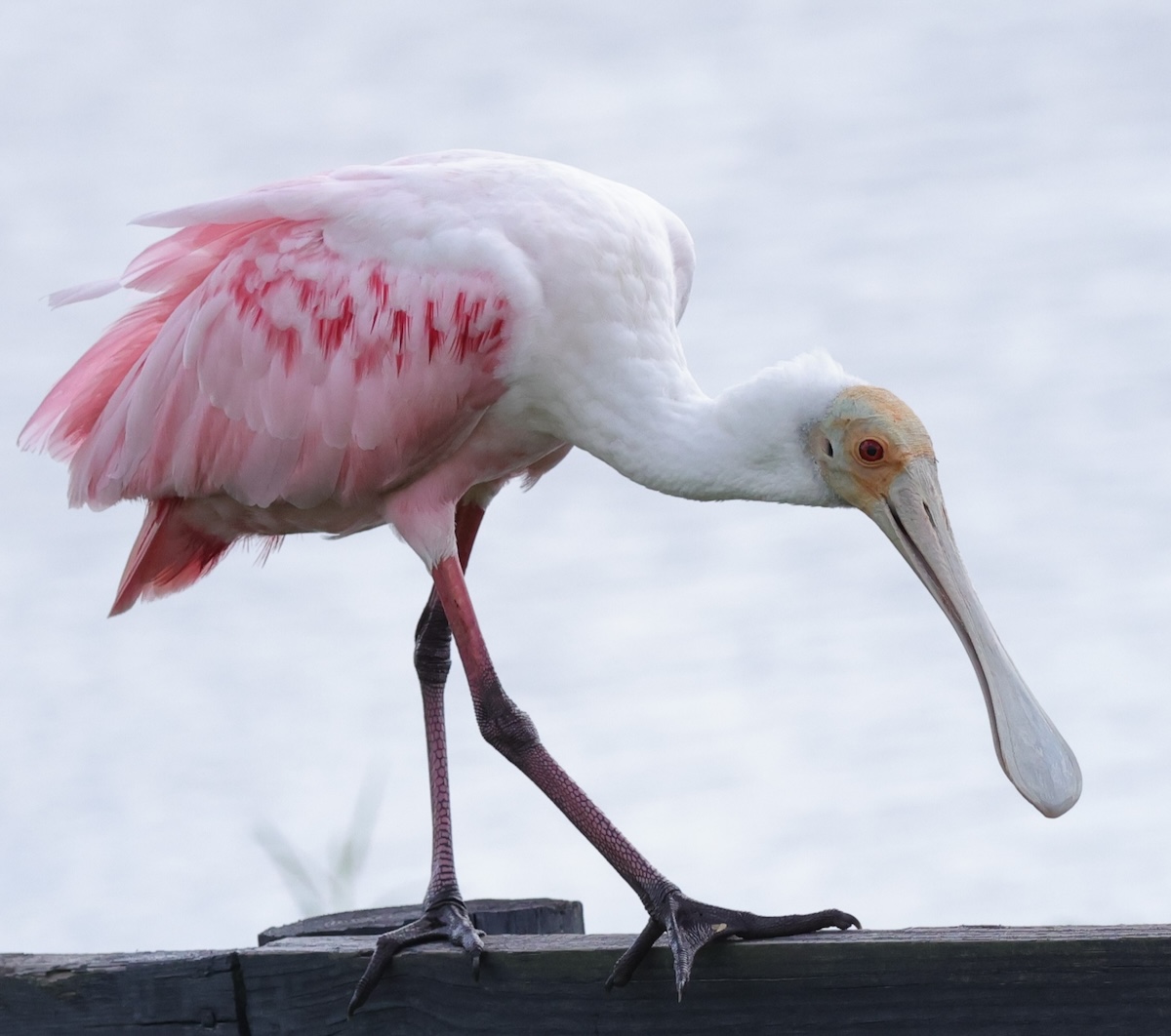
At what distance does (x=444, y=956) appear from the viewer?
3.74 m

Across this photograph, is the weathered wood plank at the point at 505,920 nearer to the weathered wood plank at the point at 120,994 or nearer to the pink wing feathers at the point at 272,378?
the weathered wood plank at the point at 120,994

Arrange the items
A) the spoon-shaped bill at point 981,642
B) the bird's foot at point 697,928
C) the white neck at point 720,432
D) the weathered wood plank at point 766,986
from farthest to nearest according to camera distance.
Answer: the white neck at point 720,432 → the spoon-shaped bill at point 981,642 → the bird's foot at point 697,928 → the weathered wood plank at point 766,986

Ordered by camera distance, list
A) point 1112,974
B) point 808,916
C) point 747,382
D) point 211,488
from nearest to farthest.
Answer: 1. point 1112,974
2. point 808,916
3. point 747,382
4. point 211,488

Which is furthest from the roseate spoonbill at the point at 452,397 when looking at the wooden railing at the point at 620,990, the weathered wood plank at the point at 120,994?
the weathered wood plank at the point at 120,994

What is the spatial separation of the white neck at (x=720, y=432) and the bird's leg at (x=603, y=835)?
55 centimetres

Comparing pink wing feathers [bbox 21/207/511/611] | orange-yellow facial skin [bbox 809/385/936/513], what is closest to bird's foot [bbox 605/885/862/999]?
orange-yellow facial skin [bbox 809/385/936/513]

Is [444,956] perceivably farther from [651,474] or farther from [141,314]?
[141,314]

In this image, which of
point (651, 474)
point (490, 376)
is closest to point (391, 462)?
point (490, 376)

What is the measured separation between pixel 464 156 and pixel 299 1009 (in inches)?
94.7

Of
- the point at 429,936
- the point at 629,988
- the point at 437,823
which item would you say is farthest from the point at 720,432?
the point at 629,988

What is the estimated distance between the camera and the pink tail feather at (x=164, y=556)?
561 cm

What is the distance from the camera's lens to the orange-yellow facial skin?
4246 mm

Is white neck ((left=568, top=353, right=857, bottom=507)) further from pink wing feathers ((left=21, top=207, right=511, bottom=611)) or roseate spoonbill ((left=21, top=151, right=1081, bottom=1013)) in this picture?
pink wing feathers ((left=21, top=207, right=511, bottom=611))

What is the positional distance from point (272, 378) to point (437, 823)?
1.28m
